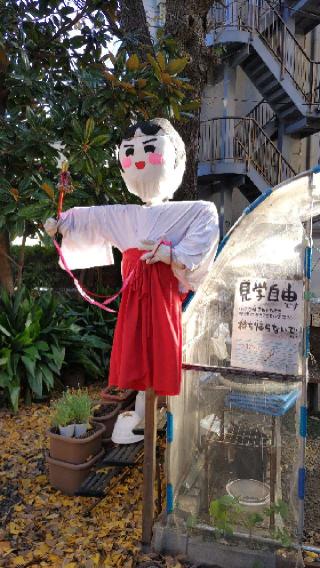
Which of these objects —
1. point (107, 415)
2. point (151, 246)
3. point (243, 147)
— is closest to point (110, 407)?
point (107, 415)

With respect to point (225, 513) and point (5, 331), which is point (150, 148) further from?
point (5, 331)

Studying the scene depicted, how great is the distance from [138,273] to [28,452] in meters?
2.36

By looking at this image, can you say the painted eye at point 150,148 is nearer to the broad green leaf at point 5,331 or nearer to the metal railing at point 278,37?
the broad green leaf at point 5,331

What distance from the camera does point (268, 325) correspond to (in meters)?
2.49

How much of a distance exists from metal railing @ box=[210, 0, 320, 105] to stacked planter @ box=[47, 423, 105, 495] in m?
8.94

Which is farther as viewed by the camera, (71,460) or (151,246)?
(71,460)

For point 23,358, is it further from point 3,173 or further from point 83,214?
point 83,214

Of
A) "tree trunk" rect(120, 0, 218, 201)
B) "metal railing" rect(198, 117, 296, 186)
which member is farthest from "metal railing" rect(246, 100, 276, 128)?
"tree trunk" rect(120, 0, 218, 201)

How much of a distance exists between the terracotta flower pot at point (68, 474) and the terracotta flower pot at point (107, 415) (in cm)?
32

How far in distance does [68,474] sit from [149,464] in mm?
934

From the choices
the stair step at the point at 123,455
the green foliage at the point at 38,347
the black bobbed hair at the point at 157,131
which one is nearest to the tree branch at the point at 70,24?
the green foliage at the point at 38,347

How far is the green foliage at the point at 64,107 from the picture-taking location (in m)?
3.89

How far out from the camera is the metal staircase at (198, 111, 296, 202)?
9.84 metres

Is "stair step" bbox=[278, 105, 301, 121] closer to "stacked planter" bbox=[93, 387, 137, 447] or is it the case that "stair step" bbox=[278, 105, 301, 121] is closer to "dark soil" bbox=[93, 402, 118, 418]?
"stacked planter" bbox=[93, 387, 137, 447]
